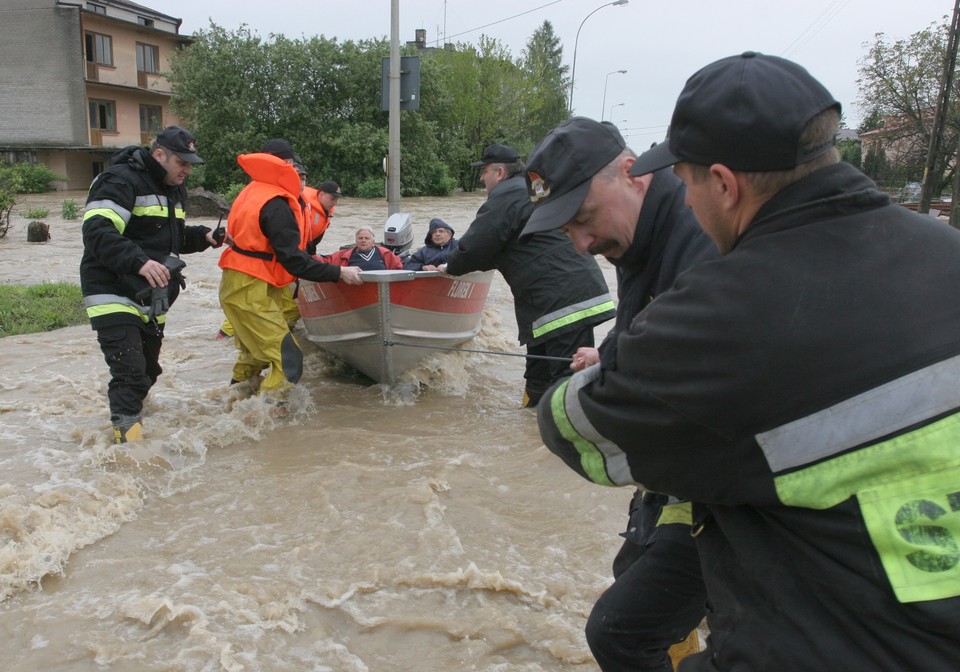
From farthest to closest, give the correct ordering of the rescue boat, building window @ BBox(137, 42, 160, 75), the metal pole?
building window @ BBox(137, 42, 160, 75) → the metal pole → the rescue boat

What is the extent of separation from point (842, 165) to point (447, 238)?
6.54m

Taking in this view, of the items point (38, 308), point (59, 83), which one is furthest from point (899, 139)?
point (59, 83)

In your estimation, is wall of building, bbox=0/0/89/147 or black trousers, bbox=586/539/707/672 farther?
wall of building, bbox=0/0/89/147

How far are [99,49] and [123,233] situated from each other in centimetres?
4090

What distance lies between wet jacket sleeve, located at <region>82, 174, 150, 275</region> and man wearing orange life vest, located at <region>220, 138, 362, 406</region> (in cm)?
71

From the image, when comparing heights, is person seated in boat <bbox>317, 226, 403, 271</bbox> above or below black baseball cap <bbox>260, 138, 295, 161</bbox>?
below

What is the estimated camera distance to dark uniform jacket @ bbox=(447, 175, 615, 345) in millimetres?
5652

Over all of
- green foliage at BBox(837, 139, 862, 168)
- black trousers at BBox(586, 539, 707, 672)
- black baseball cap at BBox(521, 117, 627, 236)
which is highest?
green foliage at BBox(837, 139, 862, 168)

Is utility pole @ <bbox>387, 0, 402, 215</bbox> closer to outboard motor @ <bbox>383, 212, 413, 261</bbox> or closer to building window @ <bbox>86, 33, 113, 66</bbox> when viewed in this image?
outboard motor @ <bbox>383, 212, 413, 261</bbox>

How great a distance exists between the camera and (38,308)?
10188mm

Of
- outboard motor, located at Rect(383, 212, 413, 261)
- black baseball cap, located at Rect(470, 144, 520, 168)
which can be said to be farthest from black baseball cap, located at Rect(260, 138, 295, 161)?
black baseball cap, located at Rect(470, 144, 520, 168)

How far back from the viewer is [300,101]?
33.7 metres

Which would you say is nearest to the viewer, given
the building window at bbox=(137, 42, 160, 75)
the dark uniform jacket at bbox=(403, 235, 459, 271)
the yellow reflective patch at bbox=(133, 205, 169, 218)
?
the yellow reflective patch at bbox=(133, 205, 169, 218)

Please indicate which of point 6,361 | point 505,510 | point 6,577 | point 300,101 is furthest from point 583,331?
point 300,101
